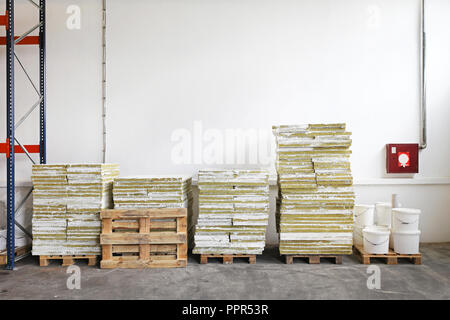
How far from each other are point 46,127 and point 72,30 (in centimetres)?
205

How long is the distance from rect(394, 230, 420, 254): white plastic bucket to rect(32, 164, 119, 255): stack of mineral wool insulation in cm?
490

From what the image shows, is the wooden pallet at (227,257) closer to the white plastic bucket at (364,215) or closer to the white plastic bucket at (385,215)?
the white plastic bucket at (364,215)

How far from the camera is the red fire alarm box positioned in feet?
21.1

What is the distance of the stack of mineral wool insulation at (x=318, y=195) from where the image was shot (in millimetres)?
5234

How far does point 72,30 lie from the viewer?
6645mm

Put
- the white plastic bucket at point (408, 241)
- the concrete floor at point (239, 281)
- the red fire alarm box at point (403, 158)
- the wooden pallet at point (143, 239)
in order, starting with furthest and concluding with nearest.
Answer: the red fire alarm box at point (403, 158) → the white plastic bucket at point (408, 241) → the wooden pallet at point (143, 239) → the concrete floor at point (239, 281)

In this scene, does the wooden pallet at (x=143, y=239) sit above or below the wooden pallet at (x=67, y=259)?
above

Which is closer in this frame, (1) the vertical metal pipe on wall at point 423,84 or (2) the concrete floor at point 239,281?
(2) the concrete floor at point 239,281

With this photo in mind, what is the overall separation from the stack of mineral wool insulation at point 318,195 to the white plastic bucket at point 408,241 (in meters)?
0.82

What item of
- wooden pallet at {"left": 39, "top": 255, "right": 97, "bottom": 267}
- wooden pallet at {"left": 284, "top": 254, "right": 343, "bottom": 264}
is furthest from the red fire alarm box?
wooden pallet at {"left": 39, "top": 255, "right": 97, "bottom": 267}

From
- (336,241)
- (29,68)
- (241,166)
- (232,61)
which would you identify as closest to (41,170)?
(29,68)

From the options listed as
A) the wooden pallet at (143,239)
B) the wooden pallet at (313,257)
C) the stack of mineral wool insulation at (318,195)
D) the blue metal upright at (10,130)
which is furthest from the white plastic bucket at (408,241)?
the blue metal upright at (10,130)

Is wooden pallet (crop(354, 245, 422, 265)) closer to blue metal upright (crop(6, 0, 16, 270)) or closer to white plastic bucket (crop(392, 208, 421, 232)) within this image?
white plastic bucket (crop(392, 208, 421, 232))

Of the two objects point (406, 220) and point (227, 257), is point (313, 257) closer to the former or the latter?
point (227, 257)
